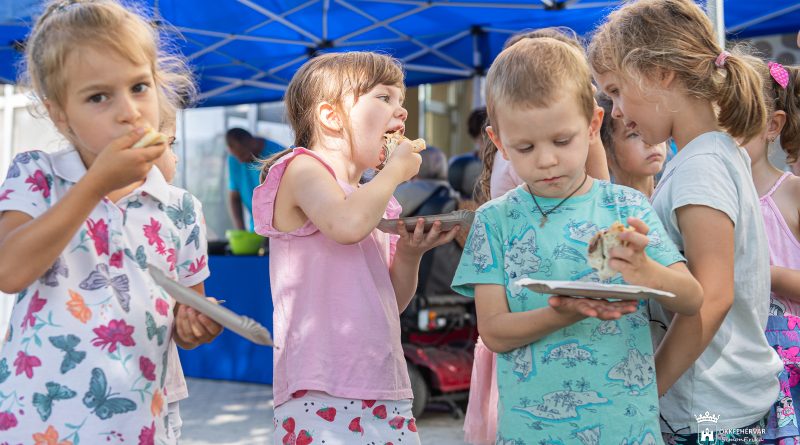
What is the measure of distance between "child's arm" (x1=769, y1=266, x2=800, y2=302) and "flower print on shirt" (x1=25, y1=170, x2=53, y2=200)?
1916mm

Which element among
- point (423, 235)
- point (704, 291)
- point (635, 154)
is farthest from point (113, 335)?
point (635, 154)

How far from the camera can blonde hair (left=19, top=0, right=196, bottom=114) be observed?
171 cm

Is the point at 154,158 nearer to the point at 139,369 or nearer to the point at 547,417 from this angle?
the point at 139,369

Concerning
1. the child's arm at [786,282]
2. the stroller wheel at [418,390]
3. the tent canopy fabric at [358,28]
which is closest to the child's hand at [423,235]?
the child's arm at [786,282]

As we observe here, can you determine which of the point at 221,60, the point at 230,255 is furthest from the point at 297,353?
the point at 221,60

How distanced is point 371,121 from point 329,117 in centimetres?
11

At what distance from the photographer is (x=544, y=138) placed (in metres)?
1.81

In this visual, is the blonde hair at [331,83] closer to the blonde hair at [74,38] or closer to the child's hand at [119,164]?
the blonde hair at [74,38]

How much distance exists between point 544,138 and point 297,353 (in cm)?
80

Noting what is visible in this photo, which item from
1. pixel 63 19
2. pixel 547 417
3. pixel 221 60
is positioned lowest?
pixel 547 417

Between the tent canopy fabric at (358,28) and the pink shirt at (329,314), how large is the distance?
13.7ft

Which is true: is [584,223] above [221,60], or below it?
below

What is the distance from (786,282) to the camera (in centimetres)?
242

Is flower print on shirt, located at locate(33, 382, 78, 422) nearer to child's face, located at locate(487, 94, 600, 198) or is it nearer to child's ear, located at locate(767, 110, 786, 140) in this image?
child's face, located at locate(487, 94, 600, 198)
